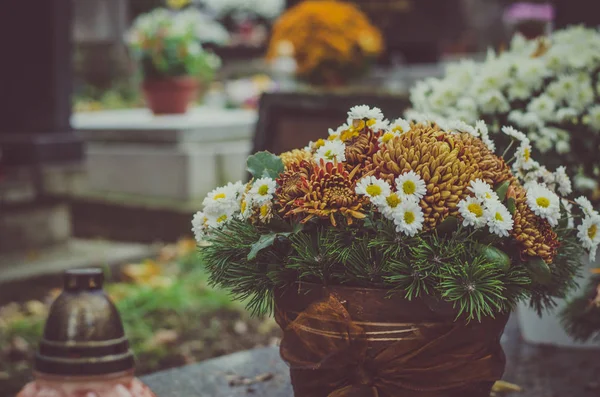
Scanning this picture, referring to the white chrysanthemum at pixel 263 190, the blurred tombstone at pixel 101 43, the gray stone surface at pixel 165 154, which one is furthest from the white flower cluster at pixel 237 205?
the blurred tombstone at pixel 101 43

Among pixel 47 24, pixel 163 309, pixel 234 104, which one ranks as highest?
pixel 47 24

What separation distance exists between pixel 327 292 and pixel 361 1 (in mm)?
13248

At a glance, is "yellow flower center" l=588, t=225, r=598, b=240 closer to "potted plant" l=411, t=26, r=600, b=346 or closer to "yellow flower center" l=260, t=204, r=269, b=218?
"yellow flower center" l=260, t=204, r=269, b=218

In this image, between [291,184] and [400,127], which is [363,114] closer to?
[400,127]

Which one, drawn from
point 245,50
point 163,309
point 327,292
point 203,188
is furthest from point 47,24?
point 245,50

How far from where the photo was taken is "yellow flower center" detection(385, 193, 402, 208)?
1.91 meters

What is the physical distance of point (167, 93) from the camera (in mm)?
8164

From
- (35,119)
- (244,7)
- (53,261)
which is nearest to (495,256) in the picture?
(53,261)

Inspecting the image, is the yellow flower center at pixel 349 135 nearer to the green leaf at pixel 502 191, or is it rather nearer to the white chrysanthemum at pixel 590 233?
the green leaf at pixel 502 191

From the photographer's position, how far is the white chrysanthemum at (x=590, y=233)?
216 cm

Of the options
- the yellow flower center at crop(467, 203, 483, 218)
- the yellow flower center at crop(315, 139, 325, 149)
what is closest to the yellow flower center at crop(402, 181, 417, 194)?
the yellow flower center at crop(467, 203, 483, 218)

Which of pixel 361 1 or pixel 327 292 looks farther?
pixel 361 1

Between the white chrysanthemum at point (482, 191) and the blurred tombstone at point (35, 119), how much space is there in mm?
4479

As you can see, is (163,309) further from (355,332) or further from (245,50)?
(245,50)
